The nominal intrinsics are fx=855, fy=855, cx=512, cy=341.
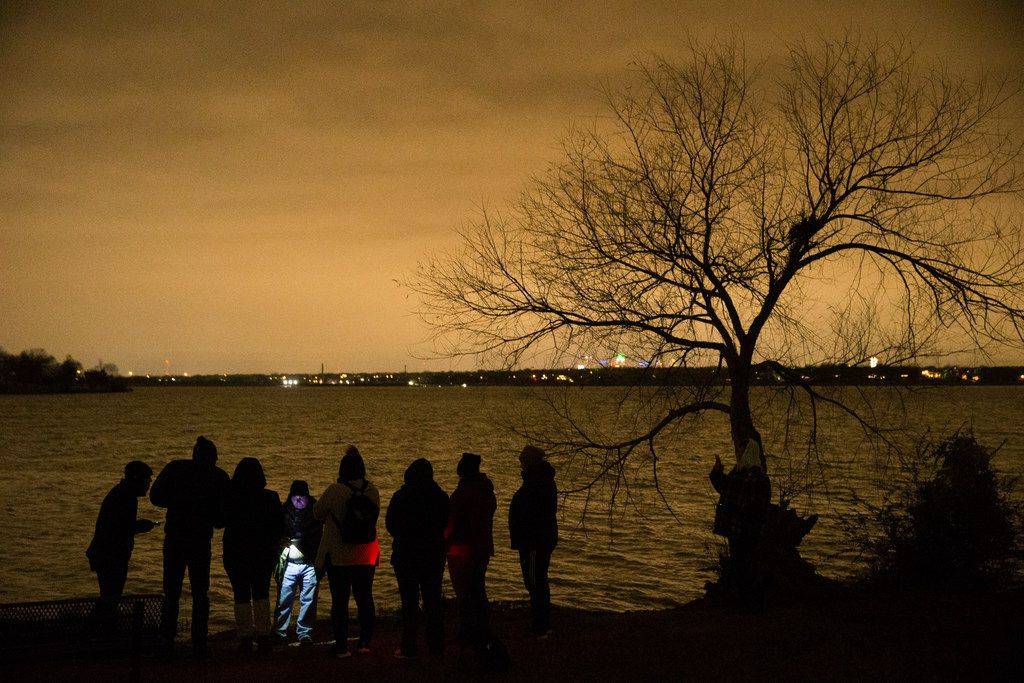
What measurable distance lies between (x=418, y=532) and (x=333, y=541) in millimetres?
1054

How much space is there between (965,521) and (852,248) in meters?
3.60

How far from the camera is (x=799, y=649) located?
7.45 meters

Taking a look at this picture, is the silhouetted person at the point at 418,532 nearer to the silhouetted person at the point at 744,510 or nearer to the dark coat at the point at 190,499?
the dark coat at the point at 190,499

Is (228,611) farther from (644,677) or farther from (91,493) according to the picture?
(91,493)

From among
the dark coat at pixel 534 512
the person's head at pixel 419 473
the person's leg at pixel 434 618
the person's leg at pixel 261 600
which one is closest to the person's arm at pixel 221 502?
the person's leg at pixel 261 600

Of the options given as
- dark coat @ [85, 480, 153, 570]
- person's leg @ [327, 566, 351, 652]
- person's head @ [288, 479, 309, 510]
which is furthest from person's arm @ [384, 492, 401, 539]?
dark coat @ [85, 480, 153, 570]

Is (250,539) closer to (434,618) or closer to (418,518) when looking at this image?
(418,518)

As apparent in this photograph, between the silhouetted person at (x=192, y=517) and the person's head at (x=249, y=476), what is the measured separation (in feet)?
0.98

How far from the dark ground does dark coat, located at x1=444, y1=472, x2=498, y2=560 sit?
1035 millimetres

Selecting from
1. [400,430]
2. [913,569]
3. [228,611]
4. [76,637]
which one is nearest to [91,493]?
[228,611]

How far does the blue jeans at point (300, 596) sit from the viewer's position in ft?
29.3

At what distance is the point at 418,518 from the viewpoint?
7590mm

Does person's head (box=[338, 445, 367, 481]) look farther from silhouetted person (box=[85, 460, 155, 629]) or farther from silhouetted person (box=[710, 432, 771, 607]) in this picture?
silhouetted person (box=[710, 432, 771, 607])

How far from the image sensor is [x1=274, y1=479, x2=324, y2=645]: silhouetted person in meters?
8.81
